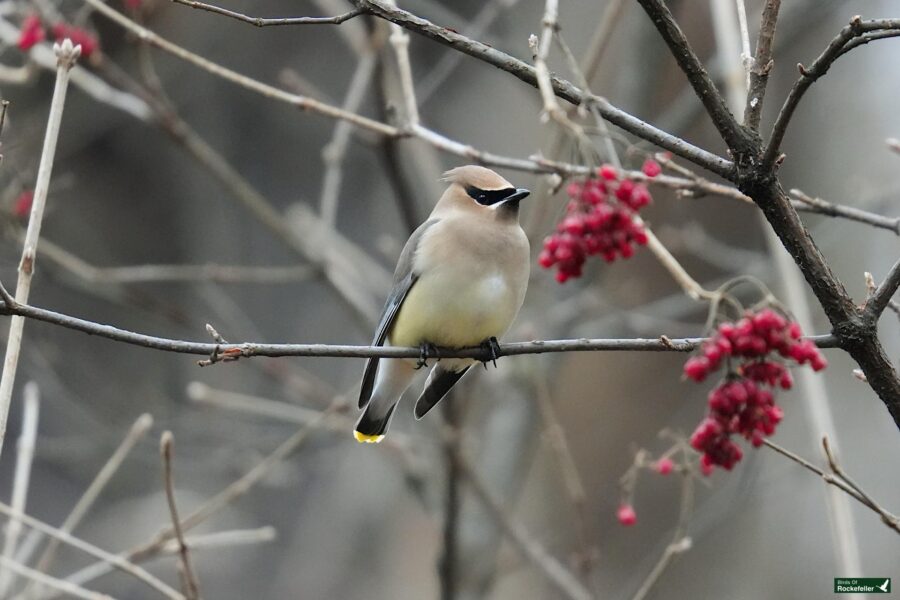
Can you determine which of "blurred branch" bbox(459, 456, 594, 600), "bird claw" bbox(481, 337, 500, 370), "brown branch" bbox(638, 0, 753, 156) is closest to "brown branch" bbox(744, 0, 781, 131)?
"brown branch" bbox(638, 0, 753, 156)

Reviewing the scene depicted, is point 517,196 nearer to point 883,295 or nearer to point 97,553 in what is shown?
point 883,295

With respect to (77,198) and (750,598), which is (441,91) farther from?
(750,598)

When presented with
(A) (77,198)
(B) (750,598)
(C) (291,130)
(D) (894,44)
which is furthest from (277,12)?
(B) (750,598)

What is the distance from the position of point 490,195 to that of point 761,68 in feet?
6.72

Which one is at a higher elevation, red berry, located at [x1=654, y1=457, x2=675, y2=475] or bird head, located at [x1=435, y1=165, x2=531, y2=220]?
bird head, located at [x1=435, y1=165, x2=531, y2=220]

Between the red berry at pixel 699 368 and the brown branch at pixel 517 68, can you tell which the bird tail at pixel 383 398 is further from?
the brown branch at pixel 517 68

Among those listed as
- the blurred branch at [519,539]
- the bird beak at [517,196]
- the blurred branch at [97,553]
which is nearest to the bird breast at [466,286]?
the bird beak at [517,196]

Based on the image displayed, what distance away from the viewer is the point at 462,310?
4.29 metres

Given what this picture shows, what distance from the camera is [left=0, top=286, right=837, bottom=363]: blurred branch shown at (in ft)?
8.50

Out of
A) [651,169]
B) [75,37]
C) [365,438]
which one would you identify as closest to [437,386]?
[365,438]

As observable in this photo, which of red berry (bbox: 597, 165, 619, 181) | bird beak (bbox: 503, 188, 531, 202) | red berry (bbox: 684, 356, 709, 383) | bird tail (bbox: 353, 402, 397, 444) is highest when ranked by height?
bird beak (bbox: 503, 188, 531, 202)

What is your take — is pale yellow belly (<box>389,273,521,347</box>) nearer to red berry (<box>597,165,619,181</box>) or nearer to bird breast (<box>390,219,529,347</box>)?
bird breast (<box>390,219,529,347</box>)

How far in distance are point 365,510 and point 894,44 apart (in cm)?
539

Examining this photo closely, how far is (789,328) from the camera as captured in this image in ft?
10.5
